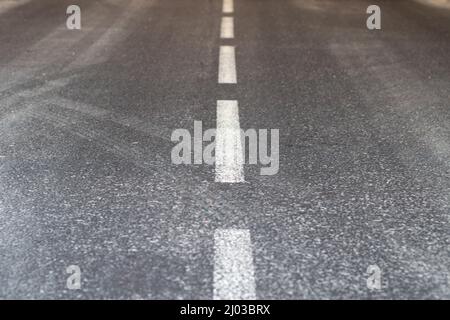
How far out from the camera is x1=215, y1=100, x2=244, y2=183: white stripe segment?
4879mm

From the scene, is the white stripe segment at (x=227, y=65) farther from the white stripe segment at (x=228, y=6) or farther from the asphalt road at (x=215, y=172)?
the white stripe segment at (x=228, y=6)

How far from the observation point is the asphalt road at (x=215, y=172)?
350 cm

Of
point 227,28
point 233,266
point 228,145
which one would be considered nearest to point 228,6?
point 227,28

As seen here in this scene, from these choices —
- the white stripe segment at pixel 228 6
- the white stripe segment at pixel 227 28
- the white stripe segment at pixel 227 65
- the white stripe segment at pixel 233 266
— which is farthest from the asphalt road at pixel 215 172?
the white stripe segment at pixel 228 6

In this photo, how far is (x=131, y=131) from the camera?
5.83 m

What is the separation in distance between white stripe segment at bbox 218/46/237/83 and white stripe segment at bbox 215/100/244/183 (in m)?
0.99

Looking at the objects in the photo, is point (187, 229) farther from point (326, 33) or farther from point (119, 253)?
point (326, 33)

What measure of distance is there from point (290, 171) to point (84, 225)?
158 centimetres

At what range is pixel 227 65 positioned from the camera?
8.45 m

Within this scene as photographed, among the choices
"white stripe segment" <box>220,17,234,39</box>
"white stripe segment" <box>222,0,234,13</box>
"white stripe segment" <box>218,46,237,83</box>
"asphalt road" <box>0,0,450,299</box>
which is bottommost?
"asphalt road" <box>0,0,450,299</box>

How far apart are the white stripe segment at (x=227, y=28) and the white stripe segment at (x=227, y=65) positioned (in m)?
0.98
